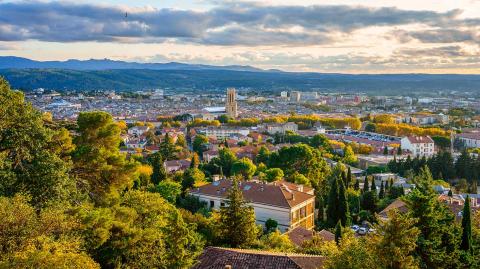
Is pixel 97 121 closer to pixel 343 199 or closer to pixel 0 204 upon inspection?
pixel 0 204

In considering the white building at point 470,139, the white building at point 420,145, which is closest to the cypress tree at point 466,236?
the white building at point 420,145

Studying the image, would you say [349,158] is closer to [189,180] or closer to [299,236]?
[189,180]

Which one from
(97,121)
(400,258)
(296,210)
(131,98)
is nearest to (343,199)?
(296,210)

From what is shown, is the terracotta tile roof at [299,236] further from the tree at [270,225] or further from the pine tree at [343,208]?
the pine tree at [343,208]

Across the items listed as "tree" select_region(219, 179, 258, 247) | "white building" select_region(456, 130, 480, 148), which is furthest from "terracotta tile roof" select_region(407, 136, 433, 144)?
"tree" select_region(219, 179, 258, 247)

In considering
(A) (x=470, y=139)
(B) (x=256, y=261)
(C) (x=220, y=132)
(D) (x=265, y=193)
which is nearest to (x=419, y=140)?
(A) (x=470, y=139)

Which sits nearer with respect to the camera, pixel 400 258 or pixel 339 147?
pixel 400 258
